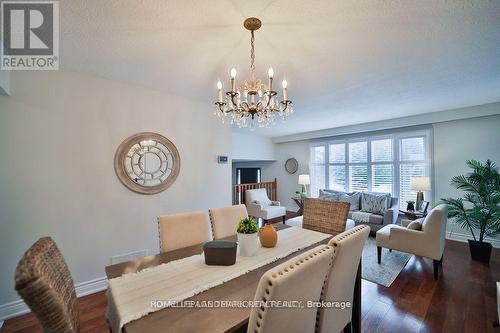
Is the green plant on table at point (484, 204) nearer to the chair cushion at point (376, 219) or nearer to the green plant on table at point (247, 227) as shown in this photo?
the chair cushion at point (376, 219)

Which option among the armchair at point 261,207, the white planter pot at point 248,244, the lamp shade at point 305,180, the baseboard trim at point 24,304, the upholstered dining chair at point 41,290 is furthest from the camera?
the lamp shade at point 305,180

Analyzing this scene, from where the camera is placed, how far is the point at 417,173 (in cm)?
Result: 457

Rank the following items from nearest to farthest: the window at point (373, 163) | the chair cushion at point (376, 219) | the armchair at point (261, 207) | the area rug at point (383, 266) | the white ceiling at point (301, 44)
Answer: the white ceiling at point (301, 44), the area rug at point (383, 266), the chair cushion at point (376, 219), the window at point (373, 163), the armchair at point (261, 207)

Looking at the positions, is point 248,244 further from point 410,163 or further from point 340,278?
point 410,163

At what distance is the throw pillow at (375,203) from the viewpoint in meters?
4.45

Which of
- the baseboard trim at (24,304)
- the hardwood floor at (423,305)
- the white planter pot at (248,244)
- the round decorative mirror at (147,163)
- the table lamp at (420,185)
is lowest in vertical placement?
the hardwood floor at (423,305)

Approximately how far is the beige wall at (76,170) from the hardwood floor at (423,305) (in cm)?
46

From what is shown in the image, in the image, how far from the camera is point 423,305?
2.18m

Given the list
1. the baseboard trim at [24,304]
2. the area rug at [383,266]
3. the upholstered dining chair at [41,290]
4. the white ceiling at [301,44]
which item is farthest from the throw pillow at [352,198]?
the upholstered dining chair at [41,290]

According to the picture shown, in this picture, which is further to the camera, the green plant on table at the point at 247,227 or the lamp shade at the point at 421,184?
the lamp shade at the point at 421,184

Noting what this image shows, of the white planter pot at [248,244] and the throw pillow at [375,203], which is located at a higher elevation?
the white planter pot at [248,244]

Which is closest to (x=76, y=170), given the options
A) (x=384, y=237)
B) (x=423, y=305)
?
(x=423, y=305)

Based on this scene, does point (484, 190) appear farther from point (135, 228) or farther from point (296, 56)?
point (135, 228)

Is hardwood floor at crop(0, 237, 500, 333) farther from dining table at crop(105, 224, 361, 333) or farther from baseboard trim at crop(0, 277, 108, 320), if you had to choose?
dining table at crop(105, 224, 361, 333)
